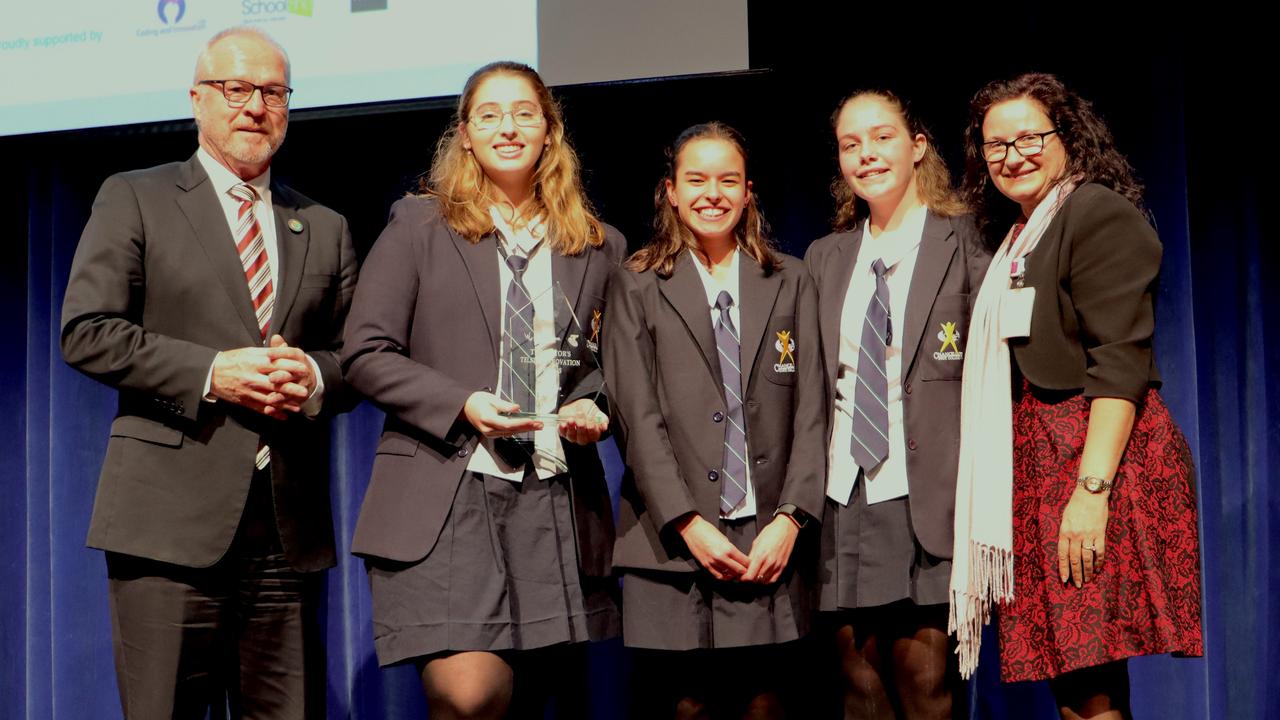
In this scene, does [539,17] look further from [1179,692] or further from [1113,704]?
[1179,692]

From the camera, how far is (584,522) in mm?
2404

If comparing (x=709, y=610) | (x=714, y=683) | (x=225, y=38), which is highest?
(x=225, y=38)

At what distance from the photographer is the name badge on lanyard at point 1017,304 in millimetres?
2285

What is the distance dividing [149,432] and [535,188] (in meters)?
0.93

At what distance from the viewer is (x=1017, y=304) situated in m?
2.31

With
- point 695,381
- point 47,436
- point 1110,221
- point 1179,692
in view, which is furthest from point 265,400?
point 1179,692

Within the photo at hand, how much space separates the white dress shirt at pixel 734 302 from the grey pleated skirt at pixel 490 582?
35cm

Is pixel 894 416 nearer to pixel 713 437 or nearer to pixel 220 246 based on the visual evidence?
pixel 713 437

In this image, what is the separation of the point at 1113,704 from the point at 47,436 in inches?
132

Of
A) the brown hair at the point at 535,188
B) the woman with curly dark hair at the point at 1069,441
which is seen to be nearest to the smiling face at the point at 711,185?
the brown hair at the point at 535,188

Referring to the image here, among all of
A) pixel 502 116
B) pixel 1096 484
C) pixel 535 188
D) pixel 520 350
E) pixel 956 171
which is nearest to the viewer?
pixel 1096 484

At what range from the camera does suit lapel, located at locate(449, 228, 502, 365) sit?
2367 millimetres

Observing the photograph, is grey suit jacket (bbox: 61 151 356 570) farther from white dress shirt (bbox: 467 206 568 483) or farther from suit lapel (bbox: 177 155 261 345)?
white dress shirt (bbox: 467 206 568 483)

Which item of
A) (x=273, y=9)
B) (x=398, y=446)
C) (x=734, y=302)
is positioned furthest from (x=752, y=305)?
(x=273, y=9)
